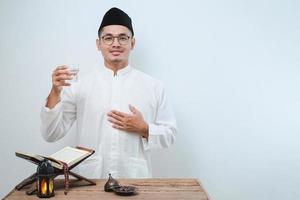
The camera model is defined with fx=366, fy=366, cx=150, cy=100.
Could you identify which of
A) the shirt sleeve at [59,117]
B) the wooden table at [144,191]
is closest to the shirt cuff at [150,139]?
the wooden table at [144,191]

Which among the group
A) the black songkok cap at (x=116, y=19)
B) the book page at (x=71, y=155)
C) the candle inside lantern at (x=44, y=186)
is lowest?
the candle inside lantern at (x=44, y=186)

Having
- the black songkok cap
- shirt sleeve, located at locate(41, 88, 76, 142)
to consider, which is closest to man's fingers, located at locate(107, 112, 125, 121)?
shirt sleeve, located at locate(41, 88, 76, 142)

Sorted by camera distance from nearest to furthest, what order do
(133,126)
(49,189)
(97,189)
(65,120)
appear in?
(49,189) < (97,189) < (133,126) < (65,120)

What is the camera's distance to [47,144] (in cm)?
279

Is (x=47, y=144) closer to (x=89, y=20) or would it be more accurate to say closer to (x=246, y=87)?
(x=89, y=20)

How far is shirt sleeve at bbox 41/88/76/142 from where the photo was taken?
6.63 ft

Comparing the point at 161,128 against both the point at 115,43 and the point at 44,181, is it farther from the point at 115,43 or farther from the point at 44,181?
the point at 44,181

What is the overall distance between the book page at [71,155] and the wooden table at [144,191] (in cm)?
12

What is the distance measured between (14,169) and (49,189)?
1428 millimetres

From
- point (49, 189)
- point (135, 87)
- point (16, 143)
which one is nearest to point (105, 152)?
point (135, 87)

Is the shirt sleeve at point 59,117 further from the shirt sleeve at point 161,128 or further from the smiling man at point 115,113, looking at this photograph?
the shirt sleeve at point 161,128

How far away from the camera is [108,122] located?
85.2 inches

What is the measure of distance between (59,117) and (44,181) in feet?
2.03

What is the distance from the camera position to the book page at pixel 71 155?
66.2 inches
